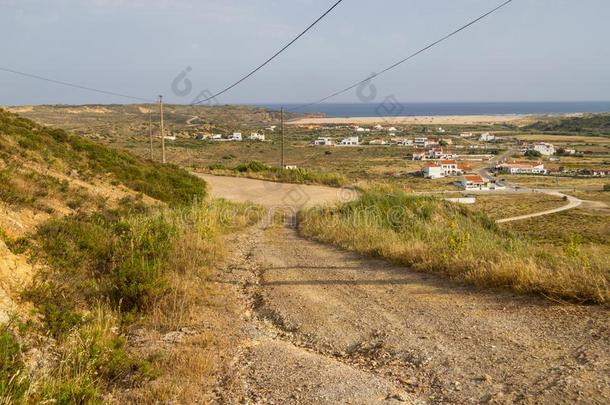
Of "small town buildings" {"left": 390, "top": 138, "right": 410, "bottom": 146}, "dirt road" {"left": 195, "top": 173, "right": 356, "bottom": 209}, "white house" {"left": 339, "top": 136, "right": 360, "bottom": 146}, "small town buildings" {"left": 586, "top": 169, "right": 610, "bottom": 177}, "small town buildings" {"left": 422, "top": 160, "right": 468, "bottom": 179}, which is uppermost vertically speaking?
"dirt road" {"left": 195, "top": 173, "right": 356, "bottom": 209}

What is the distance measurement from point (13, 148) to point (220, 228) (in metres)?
6.26

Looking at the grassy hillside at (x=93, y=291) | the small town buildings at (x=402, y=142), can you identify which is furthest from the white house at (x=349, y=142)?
the grassy hillside at (x=93, y=291)

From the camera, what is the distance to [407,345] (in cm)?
554

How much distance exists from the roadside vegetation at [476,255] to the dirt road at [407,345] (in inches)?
10.8

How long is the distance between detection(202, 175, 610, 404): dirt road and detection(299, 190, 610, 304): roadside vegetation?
0.27m

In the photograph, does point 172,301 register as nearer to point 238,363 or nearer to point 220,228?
point 238,363

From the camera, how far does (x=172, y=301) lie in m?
6.75

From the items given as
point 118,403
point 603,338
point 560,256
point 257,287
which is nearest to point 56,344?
point 118,403

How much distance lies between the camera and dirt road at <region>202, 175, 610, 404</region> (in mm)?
4484

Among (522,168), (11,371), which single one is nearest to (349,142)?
(522,168)

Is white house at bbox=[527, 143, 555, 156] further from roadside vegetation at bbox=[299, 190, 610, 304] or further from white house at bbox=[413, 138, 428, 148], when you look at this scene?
roadside vegetation at bbox=[299, 190, 610, 304]

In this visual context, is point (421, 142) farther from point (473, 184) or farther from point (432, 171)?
point (473, 184)

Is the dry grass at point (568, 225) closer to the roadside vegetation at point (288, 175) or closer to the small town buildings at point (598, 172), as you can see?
the roadside vegetation at point (288, 175)

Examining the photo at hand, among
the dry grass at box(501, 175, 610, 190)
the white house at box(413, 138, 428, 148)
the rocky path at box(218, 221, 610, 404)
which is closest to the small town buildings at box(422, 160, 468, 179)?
the dry grass at box(501, 175, 610, 190)
